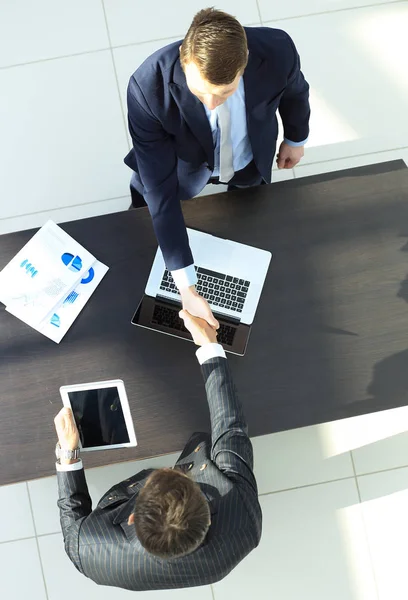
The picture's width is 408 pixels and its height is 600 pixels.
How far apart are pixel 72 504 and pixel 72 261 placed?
0.71 m

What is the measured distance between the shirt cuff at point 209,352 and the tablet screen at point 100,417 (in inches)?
11.3

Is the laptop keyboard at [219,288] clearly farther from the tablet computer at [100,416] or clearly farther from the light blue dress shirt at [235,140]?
the tablet computer at [100,416]

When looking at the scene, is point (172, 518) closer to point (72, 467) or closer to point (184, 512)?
point (184, 512)

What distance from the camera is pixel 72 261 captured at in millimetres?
1772

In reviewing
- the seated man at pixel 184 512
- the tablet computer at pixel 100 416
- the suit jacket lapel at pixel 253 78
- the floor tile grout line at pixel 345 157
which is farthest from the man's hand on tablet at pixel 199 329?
the floor tile grout line at pixel 345 157

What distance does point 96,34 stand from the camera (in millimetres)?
2680

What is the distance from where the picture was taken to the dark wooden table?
1.71 meters

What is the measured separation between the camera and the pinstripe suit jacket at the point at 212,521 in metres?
1.49

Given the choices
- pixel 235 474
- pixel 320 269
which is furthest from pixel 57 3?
pixel 235 474

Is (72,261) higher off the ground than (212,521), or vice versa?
(72,261)

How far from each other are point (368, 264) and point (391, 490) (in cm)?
119

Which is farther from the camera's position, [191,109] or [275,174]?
[275,174]

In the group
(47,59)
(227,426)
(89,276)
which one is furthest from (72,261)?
(47,59)

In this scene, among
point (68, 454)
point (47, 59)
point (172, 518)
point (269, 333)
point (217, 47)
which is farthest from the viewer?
point (47, 59)
